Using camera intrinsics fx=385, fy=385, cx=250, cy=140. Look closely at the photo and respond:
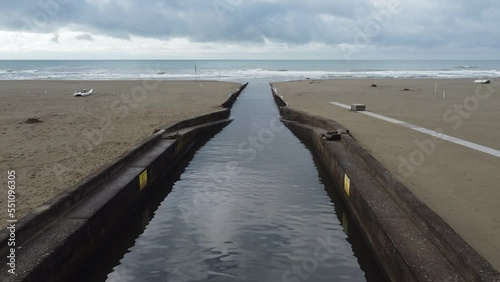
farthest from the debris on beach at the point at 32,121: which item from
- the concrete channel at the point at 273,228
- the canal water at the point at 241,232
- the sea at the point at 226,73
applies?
the sea at the point at 226,73

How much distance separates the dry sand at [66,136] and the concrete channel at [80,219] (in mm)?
829

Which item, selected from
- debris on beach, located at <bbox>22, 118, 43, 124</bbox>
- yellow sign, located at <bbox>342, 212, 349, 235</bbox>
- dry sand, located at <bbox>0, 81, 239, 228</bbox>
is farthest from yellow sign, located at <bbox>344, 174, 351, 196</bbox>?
debris on beach, located at <bbox>22, 118, 43, 124</bbox>

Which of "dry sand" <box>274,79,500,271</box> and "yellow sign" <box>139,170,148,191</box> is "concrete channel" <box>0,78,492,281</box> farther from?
"dry sand" <box>274,79,500,271</box>

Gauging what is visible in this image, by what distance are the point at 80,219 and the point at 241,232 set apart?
289 centimetres

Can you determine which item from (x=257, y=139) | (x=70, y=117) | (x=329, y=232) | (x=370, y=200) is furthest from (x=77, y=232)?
(x=70, y=117)

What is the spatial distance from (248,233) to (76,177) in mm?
4547

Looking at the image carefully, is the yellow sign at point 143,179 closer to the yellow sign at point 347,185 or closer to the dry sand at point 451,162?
the yellow sign at point 347,185

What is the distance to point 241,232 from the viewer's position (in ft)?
24.5

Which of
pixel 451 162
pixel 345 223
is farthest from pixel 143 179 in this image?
pixel 451 162

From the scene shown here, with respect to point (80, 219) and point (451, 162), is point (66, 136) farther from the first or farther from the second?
point (451, 162)

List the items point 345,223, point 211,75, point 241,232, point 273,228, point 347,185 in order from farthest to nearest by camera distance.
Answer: point 211,75 < point 347,185 < point 345,223 < point 273,228 < point 241,232

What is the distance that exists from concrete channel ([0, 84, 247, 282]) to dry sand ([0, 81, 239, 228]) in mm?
829

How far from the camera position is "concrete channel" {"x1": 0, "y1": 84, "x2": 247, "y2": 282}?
16.8 feet

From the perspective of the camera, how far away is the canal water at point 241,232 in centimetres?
614
